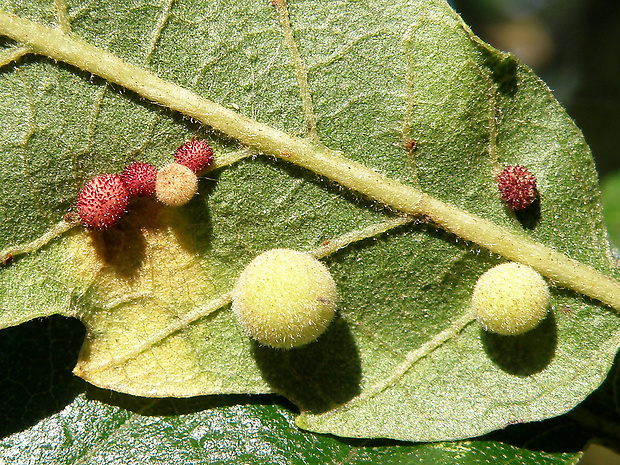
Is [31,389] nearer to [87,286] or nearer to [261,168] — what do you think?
[87,286]

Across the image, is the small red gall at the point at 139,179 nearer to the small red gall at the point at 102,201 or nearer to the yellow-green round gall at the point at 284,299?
the small red gall at the point at 102,201

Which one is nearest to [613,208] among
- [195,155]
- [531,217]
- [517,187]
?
[531,217]

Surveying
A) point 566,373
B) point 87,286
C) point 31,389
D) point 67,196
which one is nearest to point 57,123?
point 67,196

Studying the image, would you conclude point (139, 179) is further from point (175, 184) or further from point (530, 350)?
point (530, 350)

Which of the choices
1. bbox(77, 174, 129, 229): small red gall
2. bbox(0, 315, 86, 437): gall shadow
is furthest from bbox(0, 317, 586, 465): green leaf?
bbox(77, 174, 129, 229): small red gall

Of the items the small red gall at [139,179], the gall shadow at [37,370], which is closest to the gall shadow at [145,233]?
the small red gall at [139,179]

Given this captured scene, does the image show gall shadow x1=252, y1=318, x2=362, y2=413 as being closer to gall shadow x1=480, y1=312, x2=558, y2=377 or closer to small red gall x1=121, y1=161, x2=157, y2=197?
gall shadow x1=480, y1=312, x2=558, y2=377
